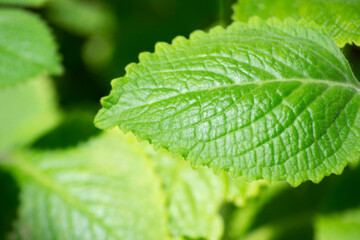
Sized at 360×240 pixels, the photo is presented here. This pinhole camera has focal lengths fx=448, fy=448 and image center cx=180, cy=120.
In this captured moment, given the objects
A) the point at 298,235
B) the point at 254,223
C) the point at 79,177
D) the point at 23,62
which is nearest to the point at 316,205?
the point at 298,235

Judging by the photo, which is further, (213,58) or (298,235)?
(298,235)

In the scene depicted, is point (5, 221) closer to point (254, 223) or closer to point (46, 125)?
point (46, 125)

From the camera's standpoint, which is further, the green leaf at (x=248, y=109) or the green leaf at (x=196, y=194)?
the green leaf at (x=196, y=194)

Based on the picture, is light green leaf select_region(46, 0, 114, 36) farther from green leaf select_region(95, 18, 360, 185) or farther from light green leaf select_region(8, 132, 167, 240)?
green leaf select_region(95, 18, 360, 185)

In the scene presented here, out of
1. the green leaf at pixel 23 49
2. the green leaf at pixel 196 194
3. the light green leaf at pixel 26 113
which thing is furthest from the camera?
the light green leaf at pixel 26 113

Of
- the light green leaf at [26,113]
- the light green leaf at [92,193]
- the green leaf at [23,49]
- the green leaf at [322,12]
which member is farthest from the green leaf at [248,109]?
the light green leaf at [26,113]

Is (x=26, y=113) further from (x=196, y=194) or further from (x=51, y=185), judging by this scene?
(x=196, y=194)

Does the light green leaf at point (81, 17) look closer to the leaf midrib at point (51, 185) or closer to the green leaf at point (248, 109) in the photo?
the leaf midrib at point (51, 185)
